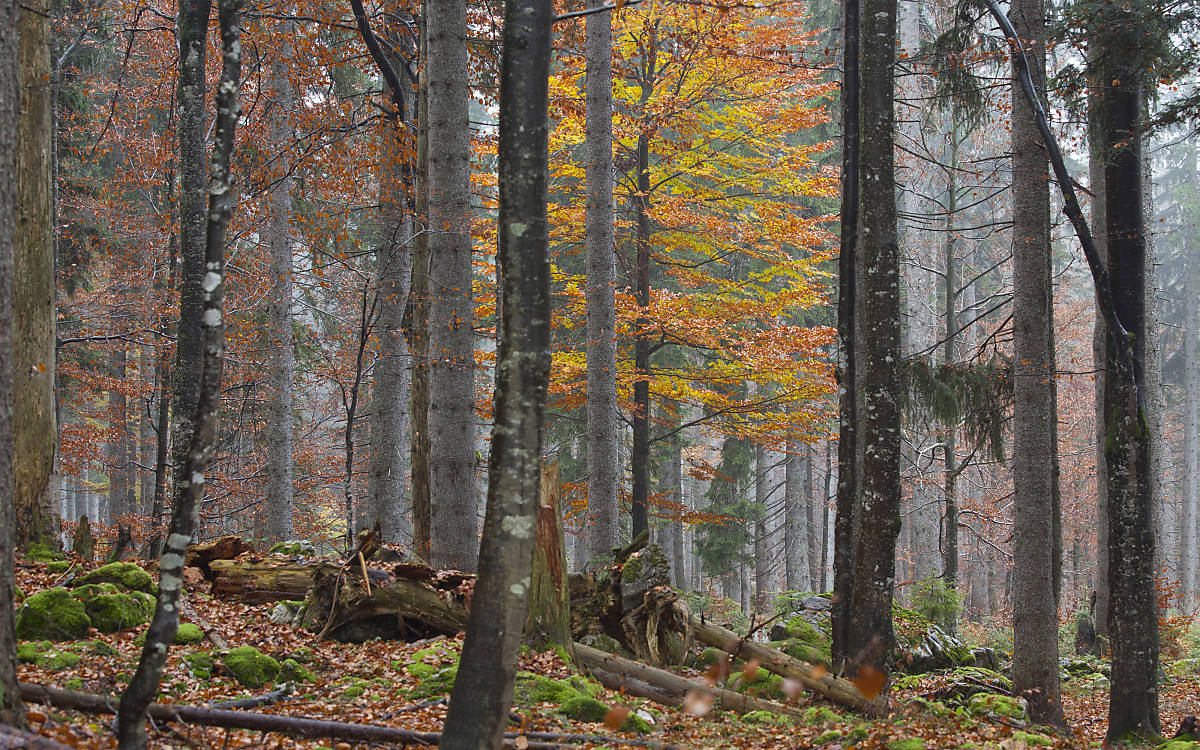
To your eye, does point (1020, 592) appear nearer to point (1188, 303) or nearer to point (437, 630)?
point (437, 630)

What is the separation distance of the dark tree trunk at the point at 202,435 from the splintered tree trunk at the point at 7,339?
0.58m

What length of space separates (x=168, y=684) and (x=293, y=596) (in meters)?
2.58

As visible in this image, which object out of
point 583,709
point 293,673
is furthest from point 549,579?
point 293,673

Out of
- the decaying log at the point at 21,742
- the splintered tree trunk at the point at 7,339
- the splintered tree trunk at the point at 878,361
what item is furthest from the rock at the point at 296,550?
the splintered tree trunk at the point at 878,361

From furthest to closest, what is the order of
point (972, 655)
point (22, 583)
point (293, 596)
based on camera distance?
1. point (972, 655)
2. point (293, 596)
3. point (22, 583)

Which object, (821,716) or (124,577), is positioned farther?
(124,577)

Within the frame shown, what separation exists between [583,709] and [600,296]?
23.0ft

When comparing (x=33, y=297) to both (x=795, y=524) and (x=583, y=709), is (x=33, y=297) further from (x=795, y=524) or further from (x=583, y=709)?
(x=795, y=524)

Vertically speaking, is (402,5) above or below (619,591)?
above

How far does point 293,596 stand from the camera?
8.18m

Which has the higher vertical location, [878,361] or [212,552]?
[878,361]

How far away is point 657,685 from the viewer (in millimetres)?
7207

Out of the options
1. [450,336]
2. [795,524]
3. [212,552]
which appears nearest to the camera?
[212,552]

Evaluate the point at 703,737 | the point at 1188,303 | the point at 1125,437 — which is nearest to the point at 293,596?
the point at 703,737
